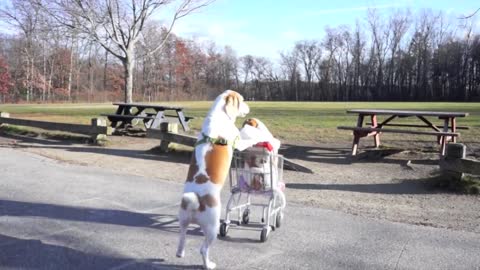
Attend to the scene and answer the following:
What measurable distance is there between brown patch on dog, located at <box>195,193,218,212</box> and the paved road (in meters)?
0.56

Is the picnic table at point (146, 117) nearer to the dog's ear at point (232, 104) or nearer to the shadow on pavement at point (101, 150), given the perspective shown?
the shadow on pavement at point (101, 150)

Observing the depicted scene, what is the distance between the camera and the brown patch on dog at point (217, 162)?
4145mm

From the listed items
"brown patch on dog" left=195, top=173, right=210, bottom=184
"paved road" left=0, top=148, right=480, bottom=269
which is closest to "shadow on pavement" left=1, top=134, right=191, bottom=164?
"paved road" left=0, top=148, right=480, bottom=269

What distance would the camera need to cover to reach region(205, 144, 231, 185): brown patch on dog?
4145 millimetres

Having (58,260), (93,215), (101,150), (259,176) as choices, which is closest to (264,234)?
(259,176)

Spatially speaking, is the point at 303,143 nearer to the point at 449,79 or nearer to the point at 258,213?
the point at 258,213

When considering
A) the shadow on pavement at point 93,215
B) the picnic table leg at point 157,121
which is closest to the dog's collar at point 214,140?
the shadow on pavement at point 93,215

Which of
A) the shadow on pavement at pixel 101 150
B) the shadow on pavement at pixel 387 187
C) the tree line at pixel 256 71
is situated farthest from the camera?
the tree line at pixel 256 71

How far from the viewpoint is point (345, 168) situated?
31.0 feet

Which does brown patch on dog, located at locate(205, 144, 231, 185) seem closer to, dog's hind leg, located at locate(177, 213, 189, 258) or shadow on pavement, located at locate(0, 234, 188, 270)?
dog's hind leg, located at locate(177, 213, 189, 258)

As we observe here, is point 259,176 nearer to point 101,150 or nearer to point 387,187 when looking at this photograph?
point 387,187

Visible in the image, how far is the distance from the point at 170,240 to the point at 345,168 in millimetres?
5316

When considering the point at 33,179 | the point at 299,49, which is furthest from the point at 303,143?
the point at 299,49

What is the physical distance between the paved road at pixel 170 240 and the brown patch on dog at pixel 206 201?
557 mm
